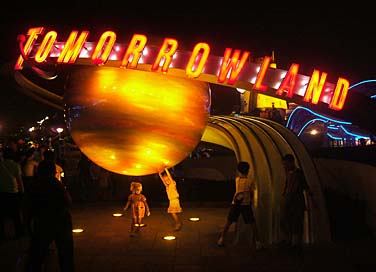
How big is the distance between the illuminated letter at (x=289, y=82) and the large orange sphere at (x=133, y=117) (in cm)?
119

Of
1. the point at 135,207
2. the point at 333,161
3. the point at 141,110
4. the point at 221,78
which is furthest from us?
the point at 333,161

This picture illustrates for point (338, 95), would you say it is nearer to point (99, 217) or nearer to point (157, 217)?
point (157, 217)

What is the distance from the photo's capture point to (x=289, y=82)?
6453 mm

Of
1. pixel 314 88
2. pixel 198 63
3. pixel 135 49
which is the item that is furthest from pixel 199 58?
pixel 314 88

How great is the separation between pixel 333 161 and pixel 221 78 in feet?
22.2

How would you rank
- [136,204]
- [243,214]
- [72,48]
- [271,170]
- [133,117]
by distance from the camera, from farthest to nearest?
[136,204], [271,170], [243,214], [72,48], [133,117]

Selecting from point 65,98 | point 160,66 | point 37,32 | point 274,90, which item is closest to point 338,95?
point 274,90

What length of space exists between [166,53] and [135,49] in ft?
1.46

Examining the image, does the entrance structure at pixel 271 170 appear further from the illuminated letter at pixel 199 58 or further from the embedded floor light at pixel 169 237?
the illuminated letter at pixel 199 58

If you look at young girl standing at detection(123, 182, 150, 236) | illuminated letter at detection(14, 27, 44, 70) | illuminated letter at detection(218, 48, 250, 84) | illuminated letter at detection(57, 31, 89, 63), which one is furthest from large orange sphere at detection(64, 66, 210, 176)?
young girl standing at detection(123, 182, 150, 236)

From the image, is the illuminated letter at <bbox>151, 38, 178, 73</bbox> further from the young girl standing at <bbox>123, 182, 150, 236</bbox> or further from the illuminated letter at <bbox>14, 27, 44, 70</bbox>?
the young girl standing at <bbox>123, 182, 150, 236</bbox>

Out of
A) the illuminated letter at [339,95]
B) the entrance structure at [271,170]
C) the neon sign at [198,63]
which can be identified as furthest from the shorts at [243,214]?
the illuminated letter at [339,95]

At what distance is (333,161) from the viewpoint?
1191 centimetres

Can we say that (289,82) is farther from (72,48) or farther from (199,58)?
(72,48)
